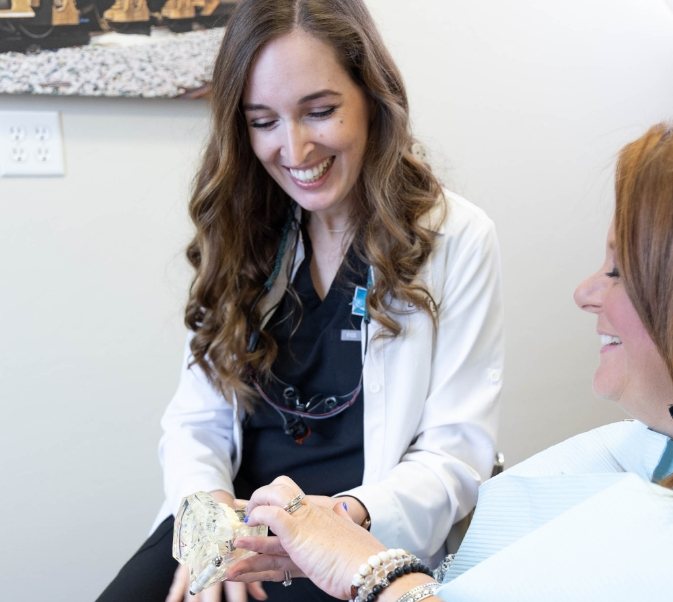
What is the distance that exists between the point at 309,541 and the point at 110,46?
1.21 meters

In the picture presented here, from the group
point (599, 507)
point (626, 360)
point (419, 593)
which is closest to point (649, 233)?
point (626, 360)

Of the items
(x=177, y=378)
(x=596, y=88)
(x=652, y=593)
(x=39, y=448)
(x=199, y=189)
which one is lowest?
(x=39, y=448)

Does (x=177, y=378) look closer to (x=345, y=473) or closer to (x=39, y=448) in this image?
(x=39, y=448)

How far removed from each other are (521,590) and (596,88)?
1.77m

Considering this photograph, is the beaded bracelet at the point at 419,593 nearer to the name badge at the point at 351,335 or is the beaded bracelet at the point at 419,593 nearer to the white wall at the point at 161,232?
the name badge at the point at 351,335

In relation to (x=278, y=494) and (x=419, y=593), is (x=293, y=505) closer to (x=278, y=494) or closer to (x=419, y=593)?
(x=278, y=494)

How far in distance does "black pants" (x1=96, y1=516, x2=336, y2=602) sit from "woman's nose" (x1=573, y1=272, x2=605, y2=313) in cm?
63

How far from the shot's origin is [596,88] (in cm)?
214

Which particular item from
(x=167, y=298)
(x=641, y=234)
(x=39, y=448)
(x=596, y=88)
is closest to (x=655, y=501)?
(x=641, y=234)

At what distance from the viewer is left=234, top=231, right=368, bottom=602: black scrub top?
1334 millimetres

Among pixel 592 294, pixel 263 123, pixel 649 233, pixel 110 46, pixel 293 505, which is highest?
pixel 110 46

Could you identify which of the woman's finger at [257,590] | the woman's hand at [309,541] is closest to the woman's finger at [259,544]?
the woman's hand at [309,541]

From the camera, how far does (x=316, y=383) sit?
1.37m

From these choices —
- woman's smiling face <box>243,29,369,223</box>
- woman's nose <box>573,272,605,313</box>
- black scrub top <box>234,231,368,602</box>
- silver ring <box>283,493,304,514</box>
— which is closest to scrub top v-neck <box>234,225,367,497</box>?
black scrub top <box>234,231,368,602</box>
